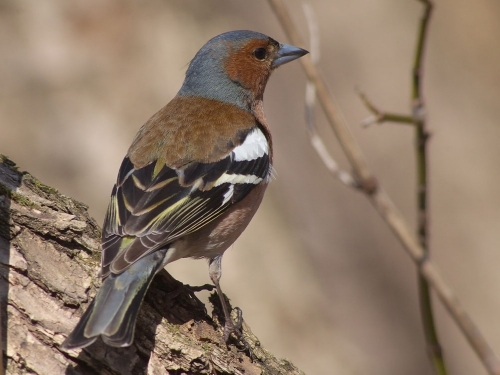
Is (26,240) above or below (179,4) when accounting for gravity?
below

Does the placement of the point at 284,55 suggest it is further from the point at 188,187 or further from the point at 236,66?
the point at 188,187

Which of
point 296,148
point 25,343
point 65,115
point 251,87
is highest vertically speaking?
point 296,148

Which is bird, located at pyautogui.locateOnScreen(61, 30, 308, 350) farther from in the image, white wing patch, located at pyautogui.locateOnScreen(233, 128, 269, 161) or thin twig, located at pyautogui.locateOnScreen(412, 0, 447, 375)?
thin twig, located at pyautogui.locateOnScreen(412, 0, 447, 375)

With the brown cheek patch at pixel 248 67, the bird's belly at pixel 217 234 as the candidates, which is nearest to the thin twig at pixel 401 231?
the bird's belly at pixel 217 234

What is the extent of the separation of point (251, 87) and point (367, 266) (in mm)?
5104

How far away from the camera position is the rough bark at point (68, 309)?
3.42 metres

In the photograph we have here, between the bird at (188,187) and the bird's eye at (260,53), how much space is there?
0.06m

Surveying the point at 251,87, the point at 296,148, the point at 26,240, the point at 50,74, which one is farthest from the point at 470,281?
the point at 26,240

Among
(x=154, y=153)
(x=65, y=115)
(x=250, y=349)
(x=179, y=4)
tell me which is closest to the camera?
(x=250, y=349)

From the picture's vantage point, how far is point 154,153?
4520 mm

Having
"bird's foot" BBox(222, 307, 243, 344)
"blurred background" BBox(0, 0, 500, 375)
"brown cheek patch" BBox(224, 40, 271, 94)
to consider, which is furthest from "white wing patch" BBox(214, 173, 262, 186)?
"blurred background" BBox(0, 0, 500, 375)

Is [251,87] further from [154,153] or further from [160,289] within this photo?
[160,289]

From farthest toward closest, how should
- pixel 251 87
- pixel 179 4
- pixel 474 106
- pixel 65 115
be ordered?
1. pixel 474 106
2. pixel 179 4
3. pixel 65 115
4. pixel 251 87

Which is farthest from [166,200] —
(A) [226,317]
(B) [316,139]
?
(B) [316,139]
